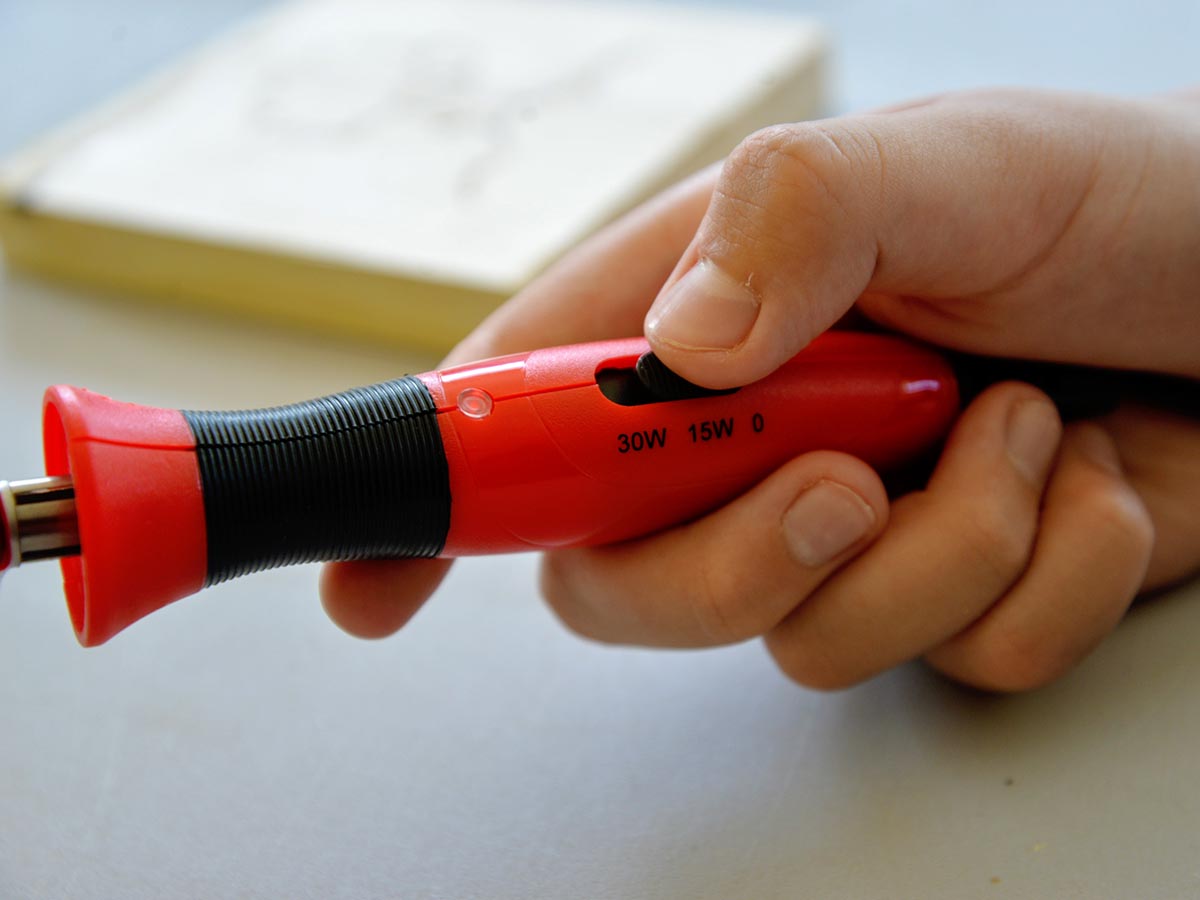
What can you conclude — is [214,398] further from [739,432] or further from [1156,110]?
[1156,110]

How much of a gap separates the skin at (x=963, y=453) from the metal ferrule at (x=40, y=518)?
12 cm

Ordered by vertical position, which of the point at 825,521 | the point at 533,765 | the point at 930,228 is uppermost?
the point at 930,228

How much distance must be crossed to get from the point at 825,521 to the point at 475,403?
0.47 ft

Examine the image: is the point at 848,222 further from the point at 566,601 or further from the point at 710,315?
the point at 566,601

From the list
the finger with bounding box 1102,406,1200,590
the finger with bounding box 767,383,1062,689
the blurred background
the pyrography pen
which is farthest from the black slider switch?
the blurred background

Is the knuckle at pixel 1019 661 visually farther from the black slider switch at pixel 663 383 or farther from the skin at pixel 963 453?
the black slider switch at pixel 663 383

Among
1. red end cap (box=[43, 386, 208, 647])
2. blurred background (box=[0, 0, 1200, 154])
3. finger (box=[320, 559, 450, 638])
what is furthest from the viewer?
blurred background (box=[0, 0, 1200, 154])

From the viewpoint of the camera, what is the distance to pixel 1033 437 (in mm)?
535

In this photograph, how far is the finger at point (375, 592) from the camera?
511 mm

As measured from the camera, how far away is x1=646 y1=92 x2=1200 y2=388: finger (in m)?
0.46

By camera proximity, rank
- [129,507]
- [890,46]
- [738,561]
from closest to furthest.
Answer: [129,507], [738,561], [890,46]

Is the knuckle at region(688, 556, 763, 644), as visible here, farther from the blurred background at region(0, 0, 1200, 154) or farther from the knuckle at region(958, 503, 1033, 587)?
the blurred background at region(0, 0, 1200, 154)

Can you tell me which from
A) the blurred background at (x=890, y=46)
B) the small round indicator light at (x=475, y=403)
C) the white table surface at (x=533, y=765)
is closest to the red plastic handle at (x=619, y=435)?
the small round indicator light at (x=475, y=403)

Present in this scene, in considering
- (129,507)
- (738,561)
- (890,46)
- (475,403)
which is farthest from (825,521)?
(890,46)
